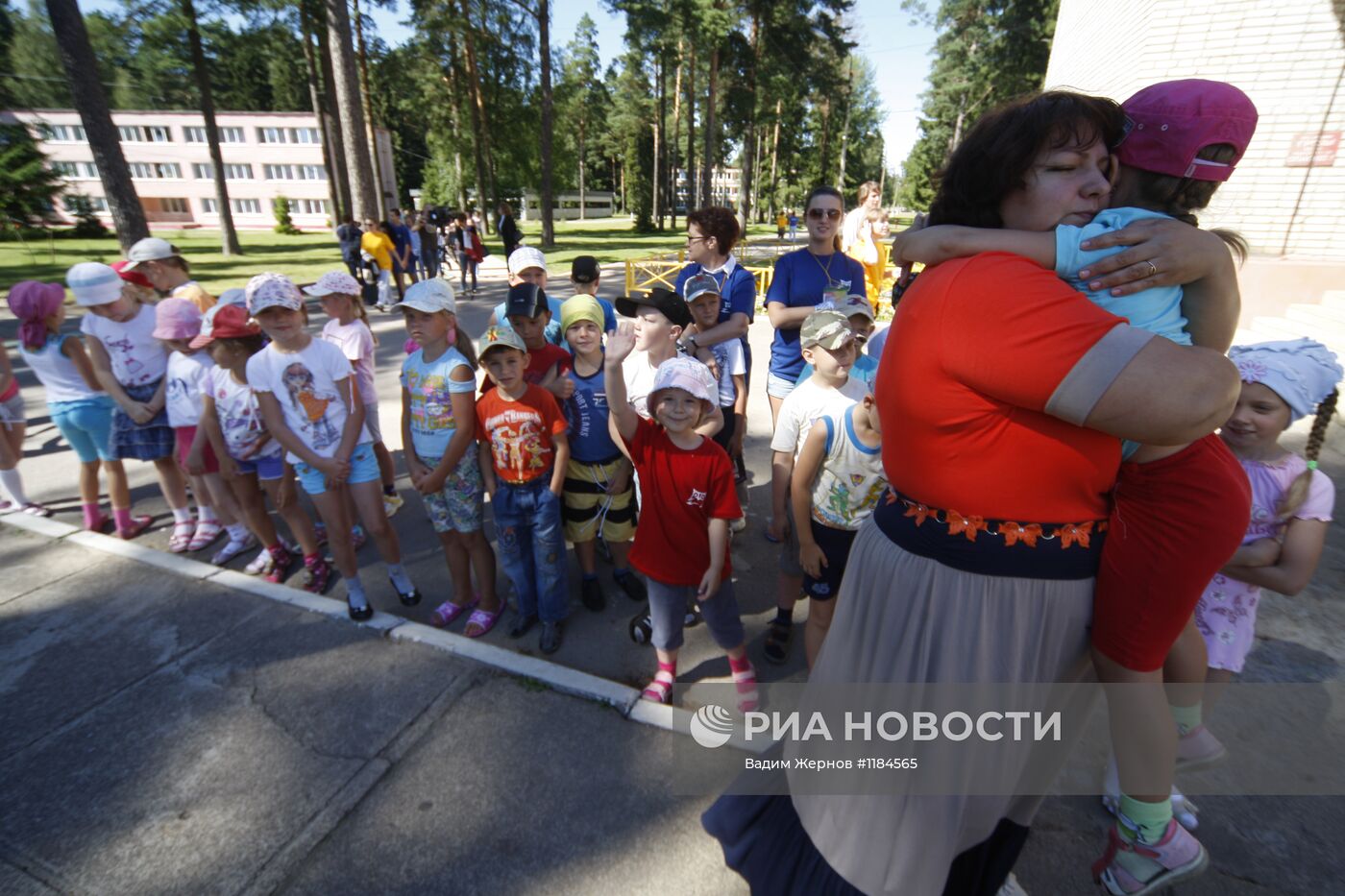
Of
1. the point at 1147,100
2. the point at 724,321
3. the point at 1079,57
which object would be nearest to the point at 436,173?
the point at 1079,57

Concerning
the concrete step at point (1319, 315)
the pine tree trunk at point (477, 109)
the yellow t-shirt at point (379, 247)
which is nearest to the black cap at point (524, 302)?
the concrete step at point (1319, 315)

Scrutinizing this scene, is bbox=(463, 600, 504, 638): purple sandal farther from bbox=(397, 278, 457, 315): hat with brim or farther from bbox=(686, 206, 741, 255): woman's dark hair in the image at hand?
bbox=(686, 206, 741, 255): woman's dark hair

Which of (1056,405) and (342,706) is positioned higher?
(1056,405)

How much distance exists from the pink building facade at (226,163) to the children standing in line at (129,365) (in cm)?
5621

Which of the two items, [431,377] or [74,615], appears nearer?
[431,377]

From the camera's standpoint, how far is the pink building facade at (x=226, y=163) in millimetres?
50156

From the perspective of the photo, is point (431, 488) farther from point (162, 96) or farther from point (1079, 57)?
point (162, 96)

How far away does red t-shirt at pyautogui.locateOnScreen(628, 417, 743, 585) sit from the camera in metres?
2.67

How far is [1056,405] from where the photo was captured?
1.03 metres

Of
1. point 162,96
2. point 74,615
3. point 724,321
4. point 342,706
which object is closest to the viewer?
point 342,706

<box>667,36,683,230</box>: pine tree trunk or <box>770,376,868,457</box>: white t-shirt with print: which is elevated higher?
<box>667,36,683,230</box>: pine tree trunk

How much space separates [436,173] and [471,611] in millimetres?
48882

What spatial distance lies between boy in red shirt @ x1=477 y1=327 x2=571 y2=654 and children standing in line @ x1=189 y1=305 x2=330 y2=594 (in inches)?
54.7

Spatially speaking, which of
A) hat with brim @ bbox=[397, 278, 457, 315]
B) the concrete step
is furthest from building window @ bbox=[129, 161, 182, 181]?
the concrete step
